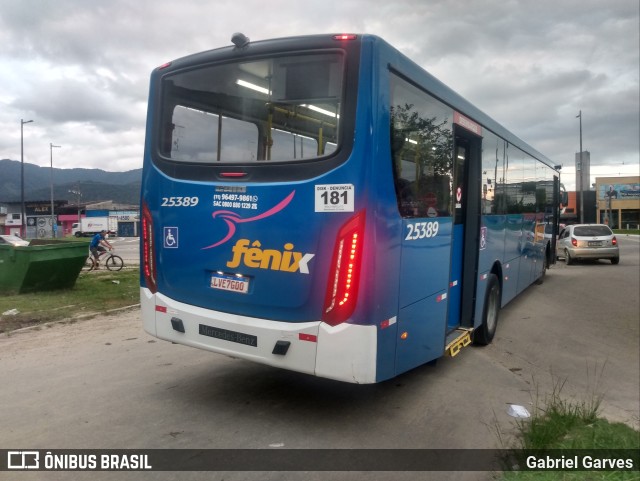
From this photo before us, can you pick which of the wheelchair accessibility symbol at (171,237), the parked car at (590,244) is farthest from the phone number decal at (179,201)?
the parked car at (590,244)

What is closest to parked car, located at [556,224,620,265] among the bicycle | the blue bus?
the blue bus

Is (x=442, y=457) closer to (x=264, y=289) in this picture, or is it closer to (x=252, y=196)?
(x=264, y=289)

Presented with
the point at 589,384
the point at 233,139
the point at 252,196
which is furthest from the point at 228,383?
the point at 589,384

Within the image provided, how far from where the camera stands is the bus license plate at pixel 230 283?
4.41 metres

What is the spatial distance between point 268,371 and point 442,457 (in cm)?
249

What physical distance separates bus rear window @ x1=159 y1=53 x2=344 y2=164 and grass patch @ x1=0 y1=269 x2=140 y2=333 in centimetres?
518

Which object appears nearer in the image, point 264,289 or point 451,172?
point 264,289

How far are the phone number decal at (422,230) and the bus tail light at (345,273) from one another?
0.68 meters

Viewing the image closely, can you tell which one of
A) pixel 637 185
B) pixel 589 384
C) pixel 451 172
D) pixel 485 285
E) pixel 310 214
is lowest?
pixel 589 384

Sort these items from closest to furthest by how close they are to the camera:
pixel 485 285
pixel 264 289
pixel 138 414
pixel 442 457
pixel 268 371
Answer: pixel 442 457 < pixel 264 289 < pixel 138 414 < pixel 268 371 < pixel 485 285

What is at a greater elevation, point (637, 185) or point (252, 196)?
point (637, 185)

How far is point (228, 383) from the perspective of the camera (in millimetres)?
5434

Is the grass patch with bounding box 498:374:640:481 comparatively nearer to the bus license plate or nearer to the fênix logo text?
the fênix logo text

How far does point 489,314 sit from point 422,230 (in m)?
3.21
